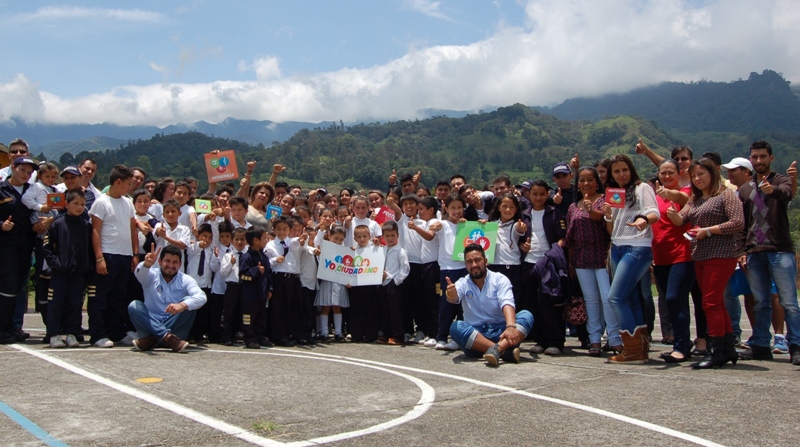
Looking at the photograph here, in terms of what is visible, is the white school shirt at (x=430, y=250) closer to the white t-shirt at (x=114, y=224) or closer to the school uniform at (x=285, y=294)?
the school uniform at (x=285, y=294)

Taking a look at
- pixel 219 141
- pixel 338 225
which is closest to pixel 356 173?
pixel 219 141

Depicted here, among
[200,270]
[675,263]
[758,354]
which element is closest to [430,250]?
[200,270]

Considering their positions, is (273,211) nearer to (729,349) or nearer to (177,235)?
(177,235)

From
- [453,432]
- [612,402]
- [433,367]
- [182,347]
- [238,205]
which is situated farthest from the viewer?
[238,205]

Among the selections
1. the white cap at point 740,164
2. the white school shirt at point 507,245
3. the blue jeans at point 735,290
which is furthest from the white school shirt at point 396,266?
the white cap at point 740,164

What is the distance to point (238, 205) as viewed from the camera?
401 inches

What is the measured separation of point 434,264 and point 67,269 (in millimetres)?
5003

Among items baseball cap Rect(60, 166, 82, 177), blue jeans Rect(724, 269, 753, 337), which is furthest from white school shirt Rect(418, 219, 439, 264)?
baseball cap Rect(60, 166, 82, 177)

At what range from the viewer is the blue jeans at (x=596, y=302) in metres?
8.46

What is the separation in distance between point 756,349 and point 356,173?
15911 cm

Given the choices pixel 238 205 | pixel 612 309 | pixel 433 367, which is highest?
pixel 238 205

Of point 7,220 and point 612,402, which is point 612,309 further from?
point 7,220

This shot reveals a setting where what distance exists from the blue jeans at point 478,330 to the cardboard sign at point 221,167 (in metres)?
7.07

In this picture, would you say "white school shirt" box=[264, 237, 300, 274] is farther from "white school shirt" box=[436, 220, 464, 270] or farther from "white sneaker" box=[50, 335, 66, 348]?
"white sneaker" box=[50, 335, 66, 348]
